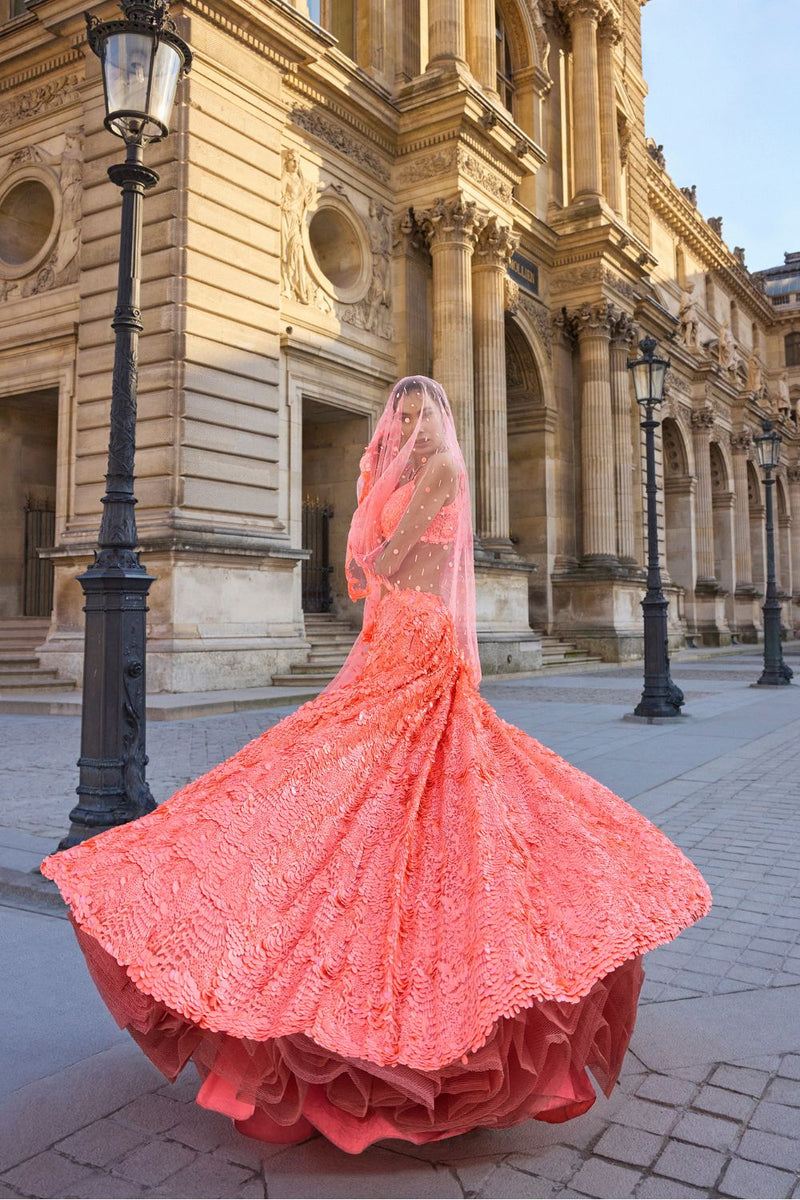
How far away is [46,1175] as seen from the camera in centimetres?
210

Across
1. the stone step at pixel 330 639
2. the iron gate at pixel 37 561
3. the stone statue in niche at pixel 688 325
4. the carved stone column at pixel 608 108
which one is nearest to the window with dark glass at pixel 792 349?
the stone statue in niche at pixel 688 325

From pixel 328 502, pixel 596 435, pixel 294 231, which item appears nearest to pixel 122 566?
pixel 294 231

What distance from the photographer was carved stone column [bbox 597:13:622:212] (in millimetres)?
26203

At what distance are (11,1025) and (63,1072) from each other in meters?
0.40

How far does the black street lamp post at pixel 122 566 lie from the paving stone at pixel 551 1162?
3.09 m

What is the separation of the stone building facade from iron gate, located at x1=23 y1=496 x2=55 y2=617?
0.06m

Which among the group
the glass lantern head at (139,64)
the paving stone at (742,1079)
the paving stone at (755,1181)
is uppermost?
the glass lantern head at (139,64)

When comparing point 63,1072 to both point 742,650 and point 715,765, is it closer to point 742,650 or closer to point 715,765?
point 715,765

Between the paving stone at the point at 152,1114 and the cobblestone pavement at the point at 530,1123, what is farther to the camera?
the paving stone at the point at 152,1114

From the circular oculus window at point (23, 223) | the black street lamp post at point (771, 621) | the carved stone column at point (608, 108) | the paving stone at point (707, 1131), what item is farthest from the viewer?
the carved stone column at point (608, 108)

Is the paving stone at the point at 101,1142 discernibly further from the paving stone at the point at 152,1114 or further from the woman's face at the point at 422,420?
the woman's face at the point at 422,420

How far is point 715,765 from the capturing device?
784cm

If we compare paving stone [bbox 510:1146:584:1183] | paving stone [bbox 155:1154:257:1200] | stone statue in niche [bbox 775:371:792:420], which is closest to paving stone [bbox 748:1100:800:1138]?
paving stone [bbox 510:1146:584:1183]

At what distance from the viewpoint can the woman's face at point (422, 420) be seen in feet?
10.4
